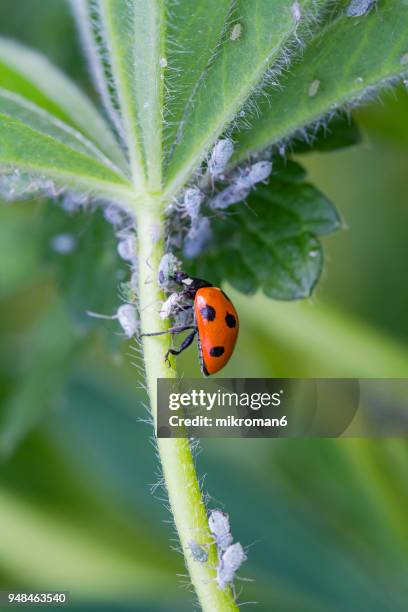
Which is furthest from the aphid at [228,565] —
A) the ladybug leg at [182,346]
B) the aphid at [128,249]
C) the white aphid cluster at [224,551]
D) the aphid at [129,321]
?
the aphid at [128,249]

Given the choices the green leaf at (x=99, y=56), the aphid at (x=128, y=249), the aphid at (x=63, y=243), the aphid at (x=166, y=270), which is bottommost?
the aphid at (x=166, y=270)

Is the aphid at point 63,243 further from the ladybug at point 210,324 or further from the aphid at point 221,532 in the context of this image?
the aphid at point 221,532

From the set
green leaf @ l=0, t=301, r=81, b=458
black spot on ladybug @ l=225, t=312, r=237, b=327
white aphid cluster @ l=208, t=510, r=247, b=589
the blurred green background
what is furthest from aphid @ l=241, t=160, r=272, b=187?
green leaf @ l=0, t=301, r=81, b=458

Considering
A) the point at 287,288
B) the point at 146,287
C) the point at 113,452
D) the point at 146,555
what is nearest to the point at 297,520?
the point at 146,555

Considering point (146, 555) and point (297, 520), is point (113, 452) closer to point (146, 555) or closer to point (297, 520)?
point (146, 555)

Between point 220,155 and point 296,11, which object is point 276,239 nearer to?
point 220,155

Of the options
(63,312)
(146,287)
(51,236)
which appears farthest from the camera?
(63,312)

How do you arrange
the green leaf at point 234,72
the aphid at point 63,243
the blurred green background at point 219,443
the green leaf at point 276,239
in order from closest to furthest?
the green leaf at point 234,72 → the green leaf at point 276,239 → the aphid at point 63,243 → the blurred green background at point 219,443
